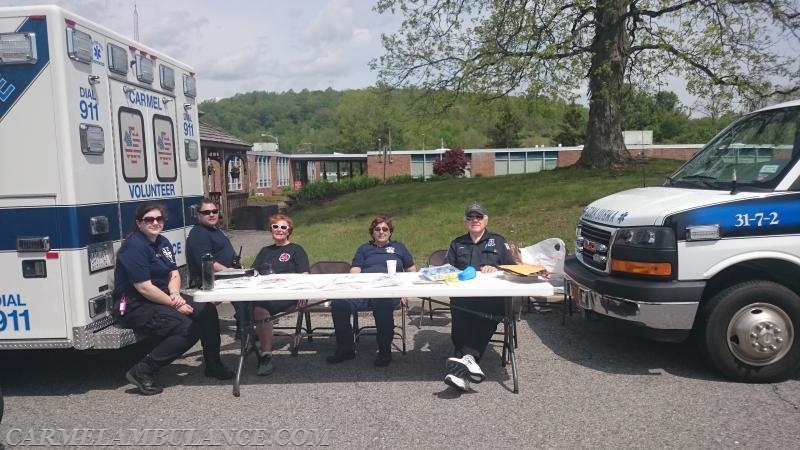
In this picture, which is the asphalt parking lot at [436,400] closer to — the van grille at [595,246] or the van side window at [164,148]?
the van grille at [595,246]

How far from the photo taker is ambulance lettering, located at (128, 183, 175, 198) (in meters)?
5.11

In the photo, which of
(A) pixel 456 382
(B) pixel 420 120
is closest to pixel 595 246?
(A) pixel 456 382

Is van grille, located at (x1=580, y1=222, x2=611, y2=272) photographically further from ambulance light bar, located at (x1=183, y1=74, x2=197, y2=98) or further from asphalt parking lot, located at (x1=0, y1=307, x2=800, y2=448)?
→ ambulance light bar, located at (x1=183, y1=74, x2=197, y2=98)

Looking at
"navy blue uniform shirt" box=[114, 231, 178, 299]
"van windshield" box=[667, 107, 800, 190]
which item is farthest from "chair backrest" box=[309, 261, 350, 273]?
"van windshield" box=[667, 107, 800, 190]

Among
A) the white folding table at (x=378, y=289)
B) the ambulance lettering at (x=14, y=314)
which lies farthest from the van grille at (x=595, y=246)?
the ambulance lettering at (x=14, y=314)

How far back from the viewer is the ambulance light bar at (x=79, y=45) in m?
4.32

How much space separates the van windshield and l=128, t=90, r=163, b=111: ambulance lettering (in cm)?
485

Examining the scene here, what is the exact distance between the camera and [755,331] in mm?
4473

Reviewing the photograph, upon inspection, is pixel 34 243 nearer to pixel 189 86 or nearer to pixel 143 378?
pixel 143 378

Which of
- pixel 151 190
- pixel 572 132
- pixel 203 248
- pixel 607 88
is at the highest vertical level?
pixel 572 132

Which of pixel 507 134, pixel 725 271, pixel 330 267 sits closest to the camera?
pixel 725 271

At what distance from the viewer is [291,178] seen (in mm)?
52125

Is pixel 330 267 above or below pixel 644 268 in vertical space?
below

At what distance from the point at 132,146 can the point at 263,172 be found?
39103mm
